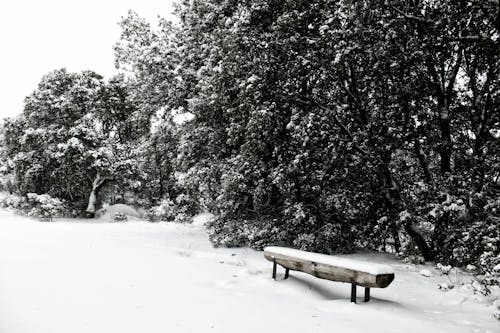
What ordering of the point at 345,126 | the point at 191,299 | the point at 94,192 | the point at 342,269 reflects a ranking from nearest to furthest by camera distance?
the point at 191,299 < the point at 342,269 < the point at 345,126 < the point at 94,192

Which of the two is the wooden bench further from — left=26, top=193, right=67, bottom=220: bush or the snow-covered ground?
left=26, top=193, right=67, bottom=220: bush

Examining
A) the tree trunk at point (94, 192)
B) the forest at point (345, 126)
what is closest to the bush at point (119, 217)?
the tree trunk at point (94, 192)

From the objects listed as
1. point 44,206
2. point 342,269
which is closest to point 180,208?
point 342,269

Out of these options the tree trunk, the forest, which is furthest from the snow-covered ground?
the tree trunk

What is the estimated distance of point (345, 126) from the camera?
365 inches

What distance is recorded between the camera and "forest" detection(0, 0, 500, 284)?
Result: 7.40 metres

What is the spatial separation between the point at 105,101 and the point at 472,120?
22.5m

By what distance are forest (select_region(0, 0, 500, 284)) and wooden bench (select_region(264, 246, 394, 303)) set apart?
205cm

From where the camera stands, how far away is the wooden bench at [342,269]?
4844mm

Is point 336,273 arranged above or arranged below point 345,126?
below

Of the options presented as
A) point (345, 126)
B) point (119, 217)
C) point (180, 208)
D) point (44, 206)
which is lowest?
point (119, 217)

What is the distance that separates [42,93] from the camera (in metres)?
20.9

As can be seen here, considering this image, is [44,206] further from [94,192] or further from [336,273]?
[336,273]

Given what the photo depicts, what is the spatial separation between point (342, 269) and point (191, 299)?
2.29m
